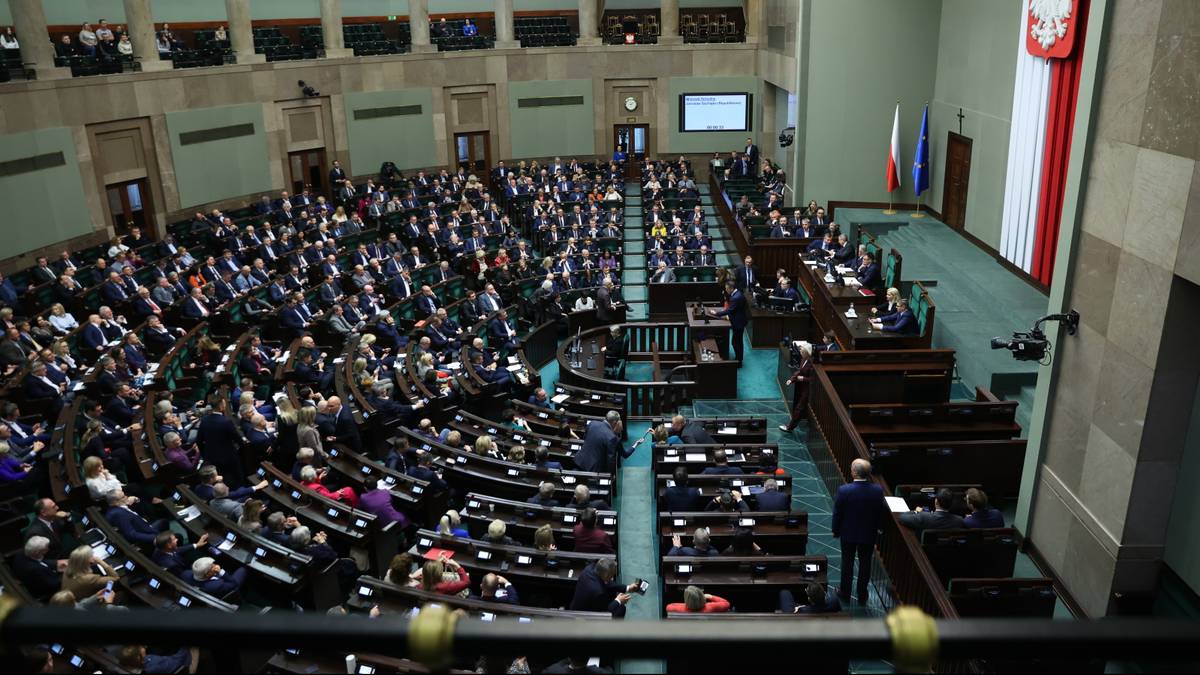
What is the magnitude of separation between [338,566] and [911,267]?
41.1 feet

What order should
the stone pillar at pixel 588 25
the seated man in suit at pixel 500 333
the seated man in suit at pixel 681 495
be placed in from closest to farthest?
the seated man in suit at pixel 681 495 → the seated man in suit at pixel 500 333 → the stone pillar at pixel 588 25

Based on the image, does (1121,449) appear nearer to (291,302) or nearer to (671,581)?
(671,581)

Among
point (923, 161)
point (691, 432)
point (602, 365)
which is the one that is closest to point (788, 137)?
point (923, 161)

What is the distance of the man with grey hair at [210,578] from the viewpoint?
716cm

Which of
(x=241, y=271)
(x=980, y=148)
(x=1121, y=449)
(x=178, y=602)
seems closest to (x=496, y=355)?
(x=241, y=271)

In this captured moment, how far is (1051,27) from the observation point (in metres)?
14.0

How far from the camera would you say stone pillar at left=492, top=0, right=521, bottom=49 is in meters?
28.7

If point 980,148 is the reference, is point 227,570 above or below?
below

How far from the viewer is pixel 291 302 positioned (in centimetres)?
1498

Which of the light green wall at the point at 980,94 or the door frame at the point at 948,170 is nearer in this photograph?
the light green wall at the point at 980,94

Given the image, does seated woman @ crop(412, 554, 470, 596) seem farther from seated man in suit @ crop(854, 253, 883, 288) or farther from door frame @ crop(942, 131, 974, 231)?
door frame @ crop(942, 131, 974, 231)

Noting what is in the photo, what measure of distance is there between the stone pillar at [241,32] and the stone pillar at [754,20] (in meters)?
16.0

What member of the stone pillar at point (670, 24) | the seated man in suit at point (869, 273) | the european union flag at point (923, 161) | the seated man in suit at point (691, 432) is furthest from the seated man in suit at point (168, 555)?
the stone pillar at point (670, 24)

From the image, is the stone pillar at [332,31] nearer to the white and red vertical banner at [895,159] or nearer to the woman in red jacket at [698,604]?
the white and red vertical banner at [895,159]
